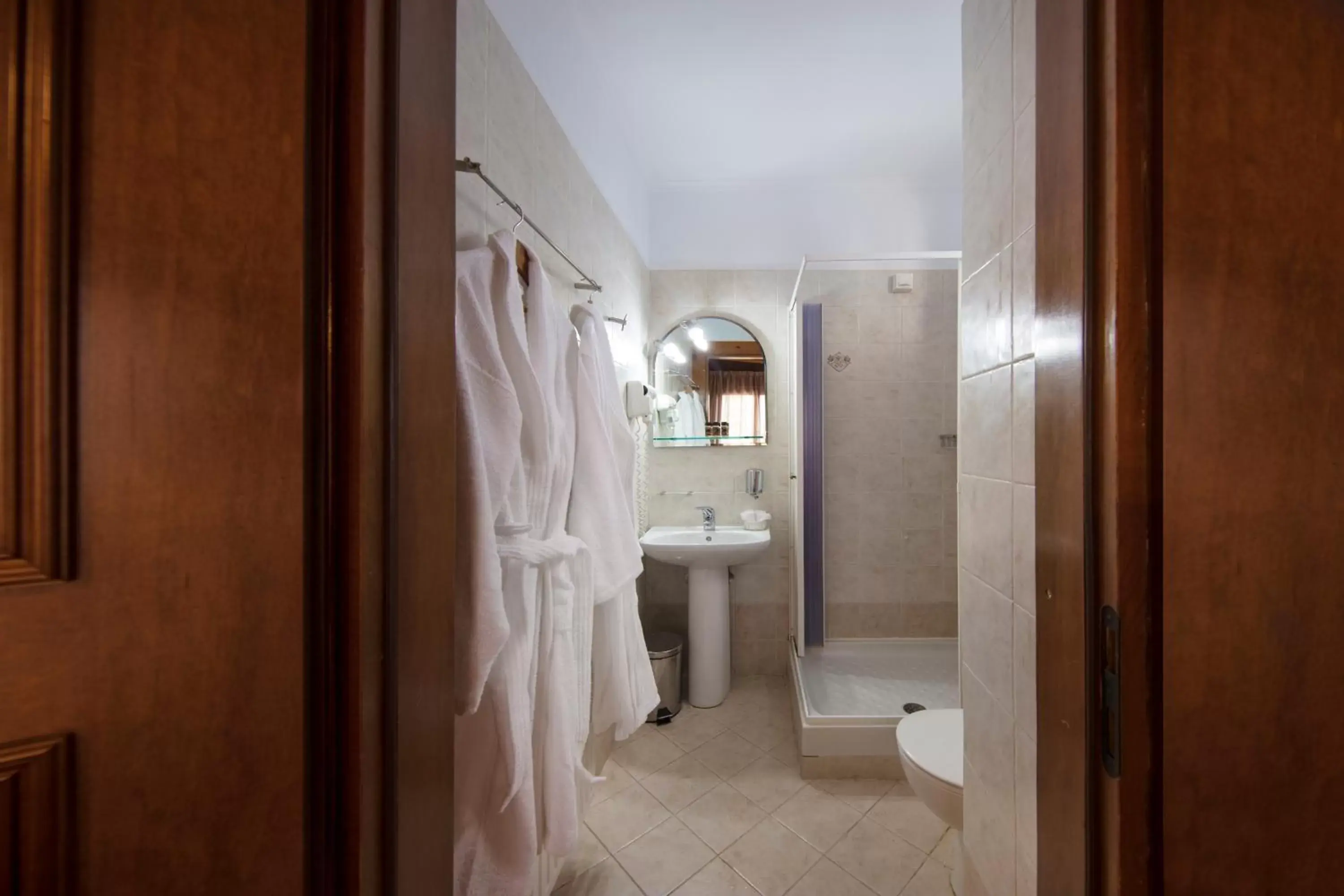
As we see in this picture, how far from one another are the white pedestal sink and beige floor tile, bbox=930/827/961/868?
102 cm

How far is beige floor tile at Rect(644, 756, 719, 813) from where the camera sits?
1.68 metres

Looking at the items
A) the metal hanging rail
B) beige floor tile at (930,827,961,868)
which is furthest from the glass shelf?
beige floor tile at (930,827,961,868)

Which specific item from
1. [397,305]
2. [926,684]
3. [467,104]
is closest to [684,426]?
[926,684]

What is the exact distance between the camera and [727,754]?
1934 mm

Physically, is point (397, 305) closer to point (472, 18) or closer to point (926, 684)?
point (472, 18)

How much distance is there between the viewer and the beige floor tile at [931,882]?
4.33ft

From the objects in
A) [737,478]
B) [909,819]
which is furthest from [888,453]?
[909,819]

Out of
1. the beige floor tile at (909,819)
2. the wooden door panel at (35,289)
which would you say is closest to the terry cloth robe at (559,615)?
the wooden door panel at (35,289)

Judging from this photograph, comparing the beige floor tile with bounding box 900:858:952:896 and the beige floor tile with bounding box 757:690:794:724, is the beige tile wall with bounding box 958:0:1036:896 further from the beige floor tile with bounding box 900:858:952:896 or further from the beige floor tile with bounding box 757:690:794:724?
the beige floor tile with bounding box 757:690:794:724

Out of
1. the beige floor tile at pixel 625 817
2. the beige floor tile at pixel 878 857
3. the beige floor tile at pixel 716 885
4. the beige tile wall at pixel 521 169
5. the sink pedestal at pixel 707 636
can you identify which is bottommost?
the beige floor tile at pixel 625 817

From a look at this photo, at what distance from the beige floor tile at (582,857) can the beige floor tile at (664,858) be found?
59 millimetres

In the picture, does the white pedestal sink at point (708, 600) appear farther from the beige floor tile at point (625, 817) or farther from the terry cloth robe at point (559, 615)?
the terry cloth robe at point (559, 615)

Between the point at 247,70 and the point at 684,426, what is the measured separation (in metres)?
2.29

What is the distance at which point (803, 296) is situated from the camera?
2.47 metres
